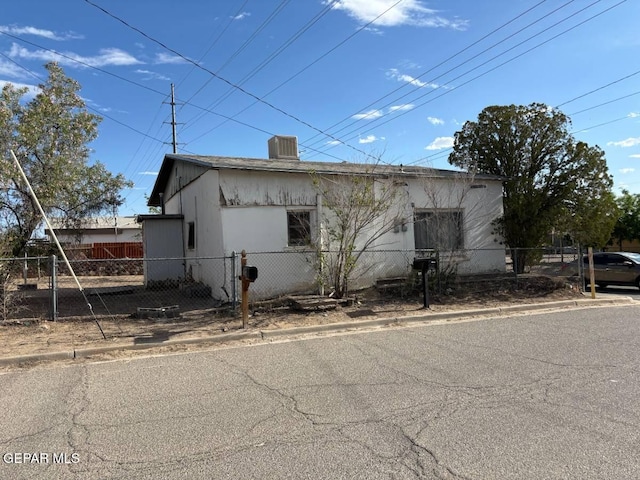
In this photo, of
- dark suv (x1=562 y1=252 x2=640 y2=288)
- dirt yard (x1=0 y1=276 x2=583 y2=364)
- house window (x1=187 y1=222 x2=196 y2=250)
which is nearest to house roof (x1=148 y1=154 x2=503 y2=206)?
house window (x1=187 y1=222 x2=196 y2=250)

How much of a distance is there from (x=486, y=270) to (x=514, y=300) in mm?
2725

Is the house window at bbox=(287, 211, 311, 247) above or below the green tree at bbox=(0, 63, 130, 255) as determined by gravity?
below

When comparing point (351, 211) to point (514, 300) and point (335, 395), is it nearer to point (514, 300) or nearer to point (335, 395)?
point (514, 300)

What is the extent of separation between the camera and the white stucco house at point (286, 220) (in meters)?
11.8

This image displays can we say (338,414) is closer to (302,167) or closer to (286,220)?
(286,220)

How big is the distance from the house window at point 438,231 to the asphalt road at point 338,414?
6722 millimetres

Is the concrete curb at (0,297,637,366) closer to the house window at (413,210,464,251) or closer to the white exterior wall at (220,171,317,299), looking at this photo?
the white exterior wall at (220,171,317,299)

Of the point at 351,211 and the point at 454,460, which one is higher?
the point at 351,211

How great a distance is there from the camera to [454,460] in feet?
11.6

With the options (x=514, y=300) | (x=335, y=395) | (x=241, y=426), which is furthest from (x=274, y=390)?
(x=514, y=300)

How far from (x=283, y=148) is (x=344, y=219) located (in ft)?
19.4

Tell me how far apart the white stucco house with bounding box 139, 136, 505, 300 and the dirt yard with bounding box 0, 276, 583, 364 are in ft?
3.72
